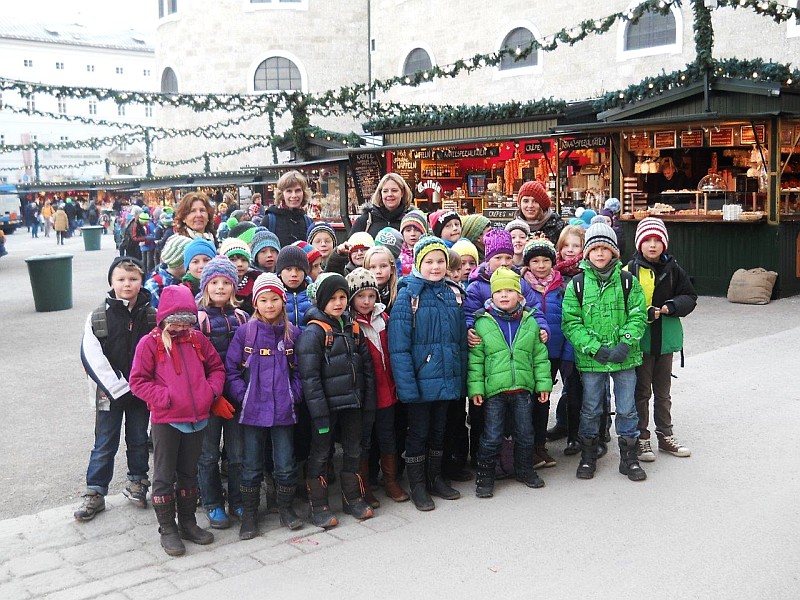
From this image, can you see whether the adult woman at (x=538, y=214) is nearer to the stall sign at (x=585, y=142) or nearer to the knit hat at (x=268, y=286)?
the knit hat at (x=268, y=286)

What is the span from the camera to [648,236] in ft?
21.0

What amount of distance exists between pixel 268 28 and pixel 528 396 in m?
39.3

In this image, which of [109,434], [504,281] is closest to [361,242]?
[504,281]

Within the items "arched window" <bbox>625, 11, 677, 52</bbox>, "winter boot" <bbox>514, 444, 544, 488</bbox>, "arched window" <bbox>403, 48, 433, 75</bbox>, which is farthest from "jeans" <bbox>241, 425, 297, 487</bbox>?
"arched window" <bbox>403, 48, 433, 75</bbox>

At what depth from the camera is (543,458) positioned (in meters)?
6.45

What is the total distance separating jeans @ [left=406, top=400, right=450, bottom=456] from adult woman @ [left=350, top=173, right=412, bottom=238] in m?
2.69

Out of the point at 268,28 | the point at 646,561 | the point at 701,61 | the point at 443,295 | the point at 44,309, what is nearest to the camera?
the point at 646,561

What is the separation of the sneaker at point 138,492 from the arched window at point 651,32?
2416cm

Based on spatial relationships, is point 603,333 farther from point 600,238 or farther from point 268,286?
point 268,286

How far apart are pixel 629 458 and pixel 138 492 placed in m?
3.38

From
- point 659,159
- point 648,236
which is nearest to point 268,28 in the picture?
point 659,159

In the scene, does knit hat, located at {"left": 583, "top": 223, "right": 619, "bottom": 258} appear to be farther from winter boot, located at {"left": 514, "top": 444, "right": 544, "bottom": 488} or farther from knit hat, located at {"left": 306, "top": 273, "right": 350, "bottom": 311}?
knit hat, located at {"left": 306, "top": 273, "right": 350, "bottom": 311}

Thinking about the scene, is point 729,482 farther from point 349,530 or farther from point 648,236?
point 349,530

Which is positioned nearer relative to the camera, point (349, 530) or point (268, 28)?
point (349, 530)
